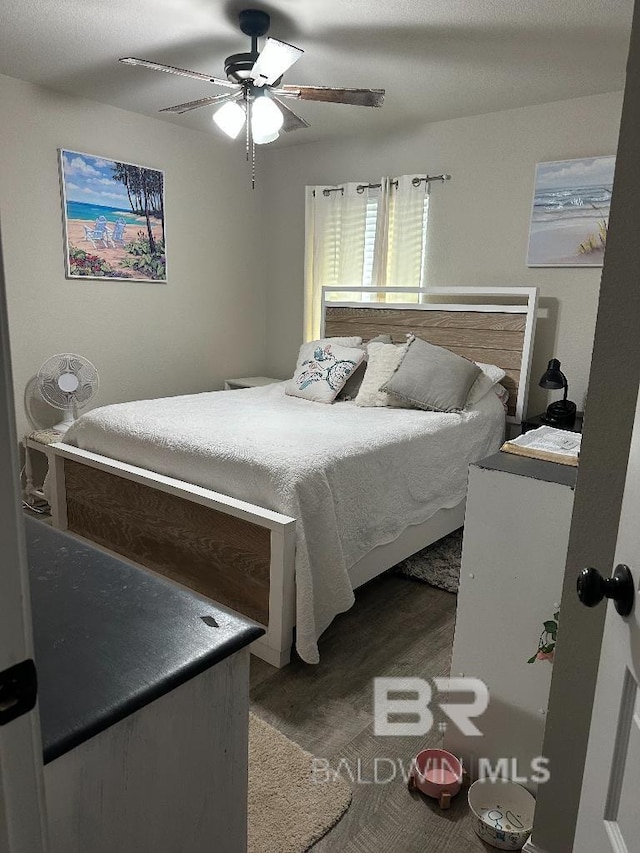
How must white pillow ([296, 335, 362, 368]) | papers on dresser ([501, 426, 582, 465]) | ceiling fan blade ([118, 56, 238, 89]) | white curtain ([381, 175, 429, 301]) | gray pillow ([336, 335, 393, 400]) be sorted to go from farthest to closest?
white curtain ([381, 175, 429, 301]) → white pillow ([296, 335, 362, 368]) → gray pillow ([336, 335, 393, 400]) → ceiling fan blade ([118, 56, 238, 89]) → papers on dresser ([501, 426, 582, 465])

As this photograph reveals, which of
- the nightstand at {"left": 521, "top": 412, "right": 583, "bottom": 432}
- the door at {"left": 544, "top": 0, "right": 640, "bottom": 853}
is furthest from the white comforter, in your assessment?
the door at {"left": 544, "top": 0, "right": 640, "bottom": 853}

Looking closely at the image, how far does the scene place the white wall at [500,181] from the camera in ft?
11.3

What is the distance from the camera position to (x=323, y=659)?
7.24 ft

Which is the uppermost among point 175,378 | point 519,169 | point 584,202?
point 519,169

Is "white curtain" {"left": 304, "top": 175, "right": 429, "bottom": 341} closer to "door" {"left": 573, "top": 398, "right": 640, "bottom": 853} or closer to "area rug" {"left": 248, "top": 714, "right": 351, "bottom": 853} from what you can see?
"area rug" {"left": 248, "top": 714, "right": 351, "bottom": 853}

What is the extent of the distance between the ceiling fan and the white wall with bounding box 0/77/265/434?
1.14 meters

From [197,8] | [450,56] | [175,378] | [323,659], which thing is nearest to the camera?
[323,659]

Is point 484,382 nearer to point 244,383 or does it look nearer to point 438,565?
point 438,565

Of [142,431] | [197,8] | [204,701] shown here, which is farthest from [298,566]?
[197,8]

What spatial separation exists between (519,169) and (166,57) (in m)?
2.11

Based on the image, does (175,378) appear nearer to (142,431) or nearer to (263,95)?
(142,431)

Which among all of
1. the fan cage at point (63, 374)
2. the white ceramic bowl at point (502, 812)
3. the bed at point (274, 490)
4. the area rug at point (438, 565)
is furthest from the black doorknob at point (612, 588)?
the fan cage at point (63, 374)

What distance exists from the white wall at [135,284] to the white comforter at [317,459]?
0.99 m

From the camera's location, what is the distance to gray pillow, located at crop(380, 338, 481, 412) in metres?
3.21
